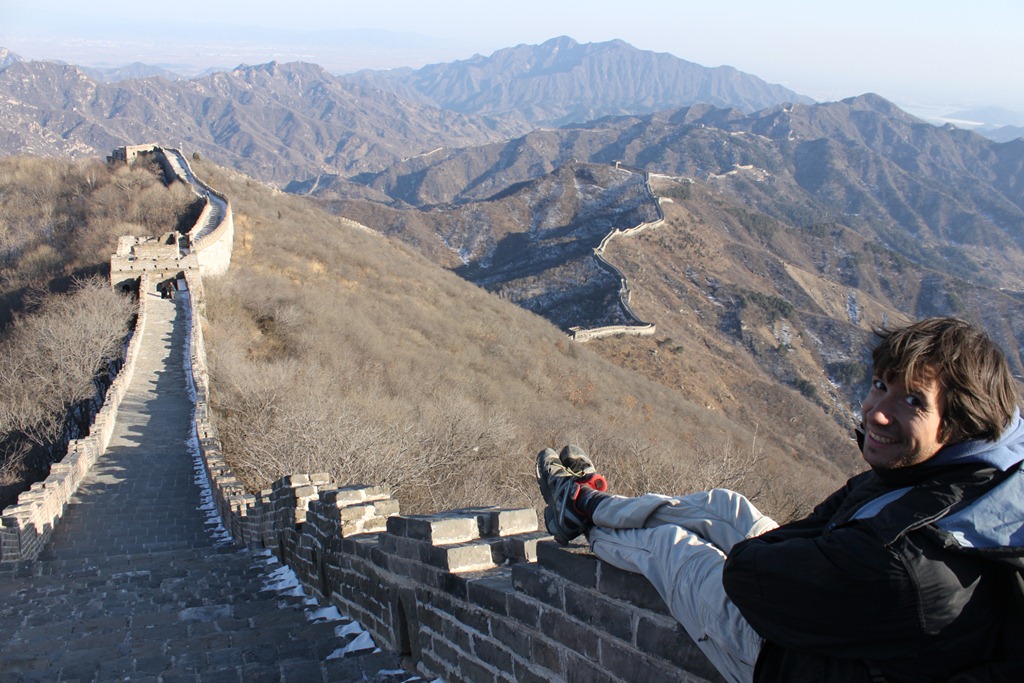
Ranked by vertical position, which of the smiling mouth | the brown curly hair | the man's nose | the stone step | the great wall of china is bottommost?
the stone step

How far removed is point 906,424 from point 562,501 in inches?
53.7

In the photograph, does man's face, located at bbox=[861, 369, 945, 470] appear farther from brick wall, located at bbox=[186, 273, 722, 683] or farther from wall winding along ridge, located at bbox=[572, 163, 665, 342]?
wall winding along ridge, located at bbox=[572, 163, 665, 342]

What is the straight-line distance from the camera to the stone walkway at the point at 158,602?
16.9 feet

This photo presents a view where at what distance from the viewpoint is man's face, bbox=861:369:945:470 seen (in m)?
2.34

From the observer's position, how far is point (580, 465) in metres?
3.88

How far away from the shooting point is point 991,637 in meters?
2.12

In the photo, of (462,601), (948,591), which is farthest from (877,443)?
(462,601)

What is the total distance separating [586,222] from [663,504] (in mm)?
85956

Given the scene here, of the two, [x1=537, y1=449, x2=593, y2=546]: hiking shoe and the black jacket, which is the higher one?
the black jacket

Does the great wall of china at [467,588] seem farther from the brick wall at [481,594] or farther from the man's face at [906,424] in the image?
the man's face at [906,424]

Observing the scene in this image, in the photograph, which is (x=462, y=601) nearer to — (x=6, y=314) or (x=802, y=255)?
(x=6, y=314)

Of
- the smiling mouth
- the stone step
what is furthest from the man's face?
the stone step

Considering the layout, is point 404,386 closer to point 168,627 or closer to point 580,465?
point 168,627

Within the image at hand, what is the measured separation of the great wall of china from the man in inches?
11.9
